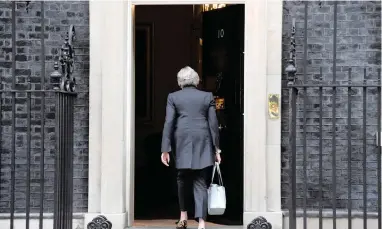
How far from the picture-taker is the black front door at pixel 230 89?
7930 mm

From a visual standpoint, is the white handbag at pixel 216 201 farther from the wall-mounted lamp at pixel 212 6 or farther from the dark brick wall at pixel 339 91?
the wall-mounted lamp at pixel 212 6

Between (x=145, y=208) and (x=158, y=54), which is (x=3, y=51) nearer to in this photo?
(x=145, y=208)

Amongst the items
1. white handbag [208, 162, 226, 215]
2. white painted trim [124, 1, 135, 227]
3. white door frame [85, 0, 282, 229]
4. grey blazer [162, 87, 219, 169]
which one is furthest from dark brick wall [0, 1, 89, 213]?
white handbag [208, 162, 226, 215]

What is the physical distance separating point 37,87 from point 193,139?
1.77 m

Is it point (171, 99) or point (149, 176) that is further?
point (149, 176)

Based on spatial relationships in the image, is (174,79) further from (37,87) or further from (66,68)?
(66,68)

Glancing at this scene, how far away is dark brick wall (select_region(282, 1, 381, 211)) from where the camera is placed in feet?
24.1

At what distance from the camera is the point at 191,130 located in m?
7.07

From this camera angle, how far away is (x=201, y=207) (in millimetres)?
7043

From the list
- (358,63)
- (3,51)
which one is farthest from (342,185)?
(3,51)

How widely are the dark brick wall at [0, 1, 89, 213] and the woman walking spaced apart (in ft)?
3.16

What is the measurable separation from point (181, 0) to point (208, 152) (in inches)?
68.5

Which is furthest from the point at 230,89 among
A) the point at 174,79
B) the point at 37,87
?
the point at 174,79

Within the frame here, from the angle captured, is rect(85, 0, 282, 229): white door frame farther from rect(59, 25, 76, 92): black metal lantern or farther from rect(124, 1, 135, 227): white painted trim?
rect(59, 25, 76, 92): black metal lantern
